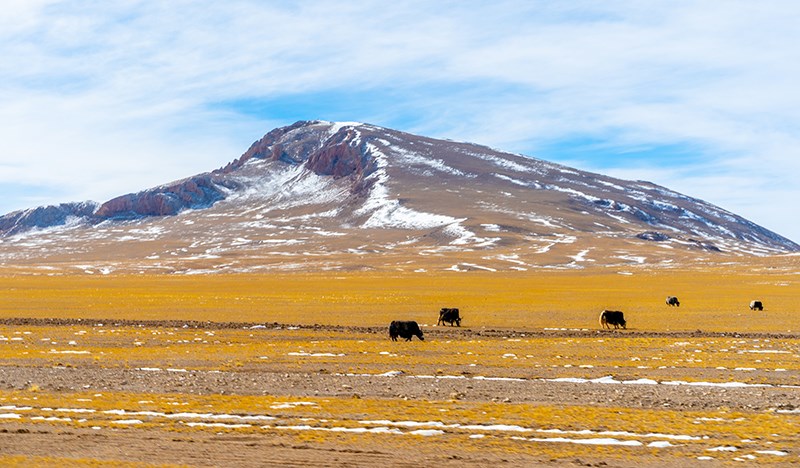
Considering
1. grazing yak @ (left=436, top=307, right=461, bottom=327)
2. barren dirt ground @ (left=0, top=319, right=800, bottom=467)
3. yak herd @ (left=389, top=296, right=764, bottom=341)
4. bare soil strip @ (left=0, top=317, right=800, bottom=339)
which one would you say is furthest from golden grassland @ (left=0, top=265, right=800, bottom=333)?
barren dirt ground @ (left=0, top=319, right=800, bottom=467)

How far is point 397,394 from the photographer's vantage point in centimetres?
1827

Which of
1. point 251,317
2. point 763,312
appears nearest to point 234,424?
point 251,317

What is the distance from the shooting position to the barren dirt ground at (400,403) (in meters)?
12.6

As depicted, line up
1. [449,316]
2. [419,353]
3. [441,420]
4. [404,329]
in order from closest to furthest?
1. [441,420]
2. [419,353]
3. [404,329]
4. [449,316]

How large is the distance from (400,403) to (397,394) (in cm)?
122

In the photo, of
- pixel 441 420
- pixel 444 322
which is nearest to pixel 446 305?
pixel 444 322

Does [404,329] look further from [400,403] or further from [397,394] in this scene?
[400,403]

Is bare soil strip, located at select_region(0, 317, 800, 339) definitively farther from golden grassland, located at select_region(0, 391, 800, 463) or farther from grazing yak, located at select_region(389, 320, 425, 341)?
golden grassland, located at select_region(0, 391, 800, 463)

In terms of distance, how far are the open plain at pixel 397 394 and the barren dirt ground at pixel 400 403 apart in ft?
0.20

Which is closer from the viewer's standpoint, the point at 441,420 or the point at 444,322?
the point at 441,420

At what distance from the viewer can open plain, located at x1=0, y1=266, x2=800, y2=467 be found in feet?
41.6

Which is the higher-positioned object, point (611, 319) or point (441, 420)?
point (611, 319)

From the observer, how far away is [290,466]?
38.6 ft

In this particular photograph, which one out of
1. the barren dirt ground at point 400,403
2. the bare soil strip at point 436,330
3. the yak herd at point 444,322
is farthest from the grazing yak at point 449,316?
the barren dirt ground at point 400,403
